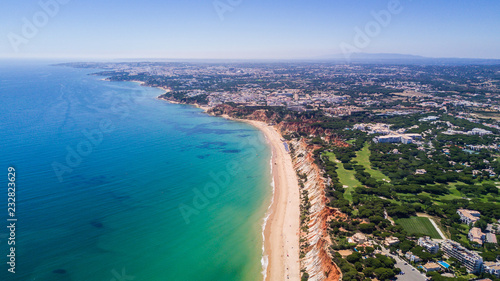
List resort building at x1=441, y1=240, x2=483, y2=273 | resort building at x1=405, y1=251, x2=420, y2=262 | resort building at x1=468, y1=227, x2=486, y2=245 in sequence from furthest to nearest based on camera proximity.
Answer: resort building at x1=468, y1=227, x2=486, y2=245
resort building at x1=405, y1=251, x2=420, y2=262
resort building at x1=441, y1=240, x2=483, y2=273

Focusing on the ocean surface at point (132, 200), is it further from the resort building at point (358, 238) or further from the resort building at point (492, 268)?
the resort building at point (492, 268)

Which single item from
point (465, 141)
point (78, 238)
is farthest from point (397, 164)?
point (78, 238)

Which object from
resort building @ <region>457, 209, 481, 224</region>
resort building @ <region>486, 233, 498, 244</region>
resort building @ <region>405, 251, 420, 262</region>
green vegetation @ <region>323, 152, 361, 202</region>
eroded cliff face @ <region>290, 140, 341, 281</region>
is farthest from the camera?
green vegetation @ <region>323, 152, 361, 202</region>

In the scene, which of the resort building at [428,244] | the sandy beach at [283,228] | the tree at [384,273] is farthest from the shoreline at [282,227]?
the resort building at [428,244]

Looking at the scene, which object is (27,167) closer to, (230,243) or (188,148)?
(188,148)

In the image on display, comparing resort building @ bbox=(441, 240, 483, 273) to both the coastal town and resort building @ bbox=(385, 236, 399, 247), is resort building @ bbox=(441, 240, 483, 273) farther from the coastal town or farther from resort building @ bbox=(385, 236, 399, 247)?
resort building @ bbox=(385, 236, 399, 247)

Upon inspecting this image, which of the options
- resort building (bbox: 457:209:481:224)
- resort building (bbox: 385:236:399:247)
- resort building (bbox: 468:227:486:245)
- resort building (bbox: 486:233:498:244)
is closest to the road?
resort building (bbox: 385:236:399:247)
